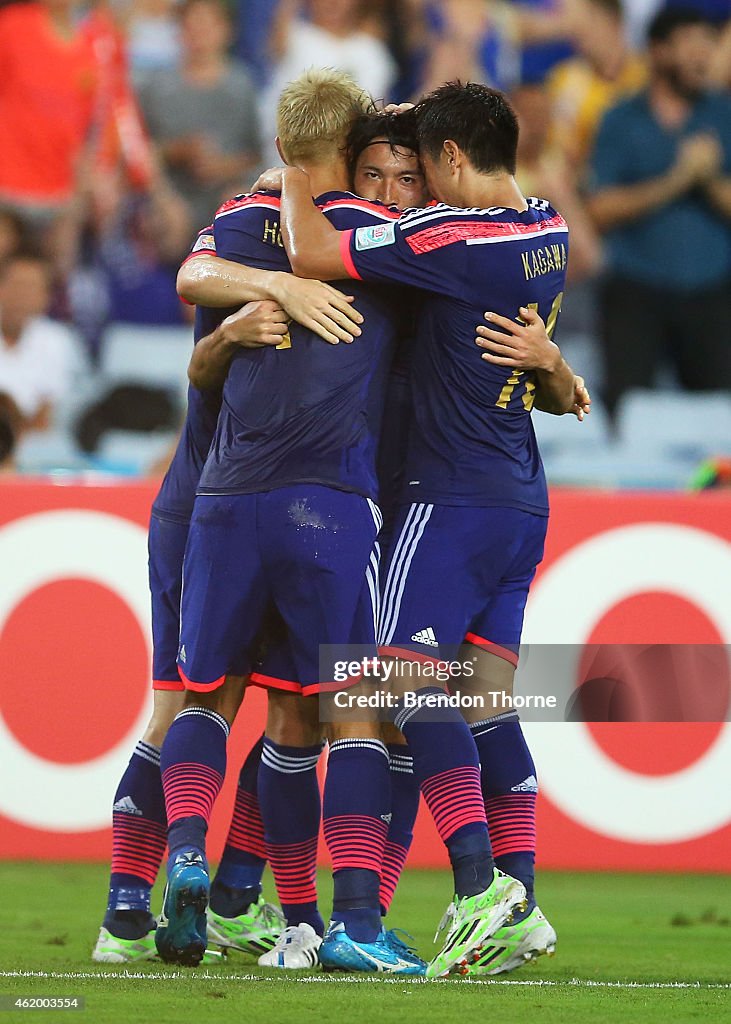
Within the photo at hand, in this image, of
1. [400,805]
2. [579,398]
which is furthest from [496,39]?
[400,805]

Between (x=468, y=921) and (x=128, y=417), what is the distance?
5.84 metres

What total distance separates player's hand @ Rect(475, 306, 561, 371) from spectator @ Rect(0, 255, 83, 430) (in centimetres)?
545

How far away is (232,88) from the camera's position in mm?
10273

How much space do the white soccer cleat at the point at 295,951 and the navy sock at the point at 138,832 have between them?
369 mm

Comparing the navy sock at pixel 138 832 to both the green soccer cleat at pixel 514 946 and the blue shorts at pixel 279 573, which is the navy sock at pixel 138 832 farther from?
the green soccer cleat at pixel 514 946

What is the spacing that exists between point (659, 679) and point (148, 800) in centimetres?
267

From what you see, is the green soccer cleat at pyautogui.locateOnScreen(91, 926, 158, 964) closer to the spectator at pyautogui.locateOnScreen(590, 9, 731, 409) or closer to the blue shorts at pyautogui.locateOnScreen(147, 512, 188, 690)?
the blue shorts at pyautogui.locateOnScreen(147, 512, 188, 690)

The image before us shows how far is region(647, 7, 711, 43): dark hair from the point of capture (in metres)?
9.85

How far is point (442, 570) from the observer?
426 centimetres

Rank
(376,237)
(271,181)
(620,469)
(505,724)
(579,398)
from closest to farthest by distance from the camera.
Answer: (376,237) → (271,181) → (505,724) → (579,398) → (620,469)

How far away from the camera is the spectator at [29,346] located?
9305 mm

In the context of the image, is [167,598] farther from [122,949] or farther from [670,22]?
[670,22]

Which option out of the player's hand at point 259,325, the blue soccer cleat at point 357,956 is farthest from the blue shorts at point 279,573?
the blue soccer cleat at point 357,956

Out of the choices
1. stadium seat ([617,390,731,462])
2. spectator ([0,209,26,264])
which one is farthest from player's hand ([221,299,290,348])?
spectator ([0,209,26,264])
